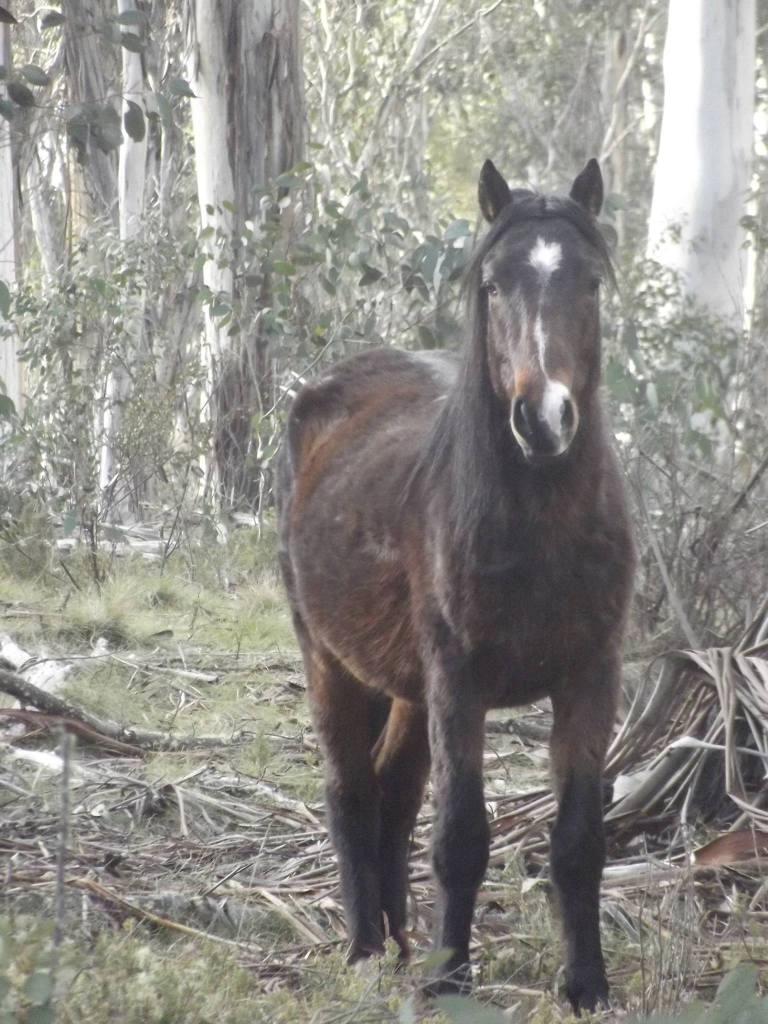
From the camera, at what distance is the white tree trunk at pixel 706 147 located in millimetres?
12375

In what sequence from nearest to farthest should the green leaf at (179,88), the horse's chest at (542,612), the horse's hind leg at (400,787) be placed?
the horse's chest at (542,612) → the horse's hind leg at (400,787) → the green leaf at (179,88)

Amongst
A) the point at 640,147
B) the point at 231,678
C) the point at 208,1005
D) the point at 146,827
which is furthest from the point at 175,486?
the point at 640,147

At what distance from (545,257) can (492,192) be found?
398 mm

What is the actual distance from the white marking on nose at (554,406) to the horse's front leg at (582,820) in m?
0.75

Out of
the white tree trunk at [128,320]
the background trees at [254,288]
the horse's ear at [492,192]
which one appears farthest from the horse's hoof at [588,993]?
the white tree trunk at [128,320]

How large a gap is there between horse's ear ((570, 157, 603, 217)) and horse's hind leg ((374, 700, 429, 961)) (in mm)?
1585

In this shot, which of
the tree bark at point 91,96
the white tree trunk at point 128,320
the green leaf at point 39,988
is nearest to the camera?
the green leaf at point 39,988

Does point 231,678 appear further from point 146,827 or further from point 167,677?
point 146,827

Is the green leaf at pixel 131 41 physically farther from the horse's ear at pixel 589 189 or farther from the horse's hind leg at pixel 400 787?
the horse's hind leg at pixel 400 787

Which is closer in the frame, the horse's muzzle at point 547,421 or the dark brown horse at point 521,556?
the horse's muzzle at point 547,421

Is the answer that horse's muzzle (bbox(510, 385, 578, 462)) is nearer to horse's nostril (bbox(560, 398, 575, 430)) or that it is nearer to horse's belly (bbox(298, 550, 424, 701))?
horse's nostril (bbox(560, 398, 575, 430))

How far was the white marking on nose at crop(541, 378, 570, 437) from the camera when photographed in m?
3.44

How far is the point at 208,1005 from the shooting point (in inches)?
112

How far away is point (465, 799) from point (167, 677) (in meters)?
3.44
